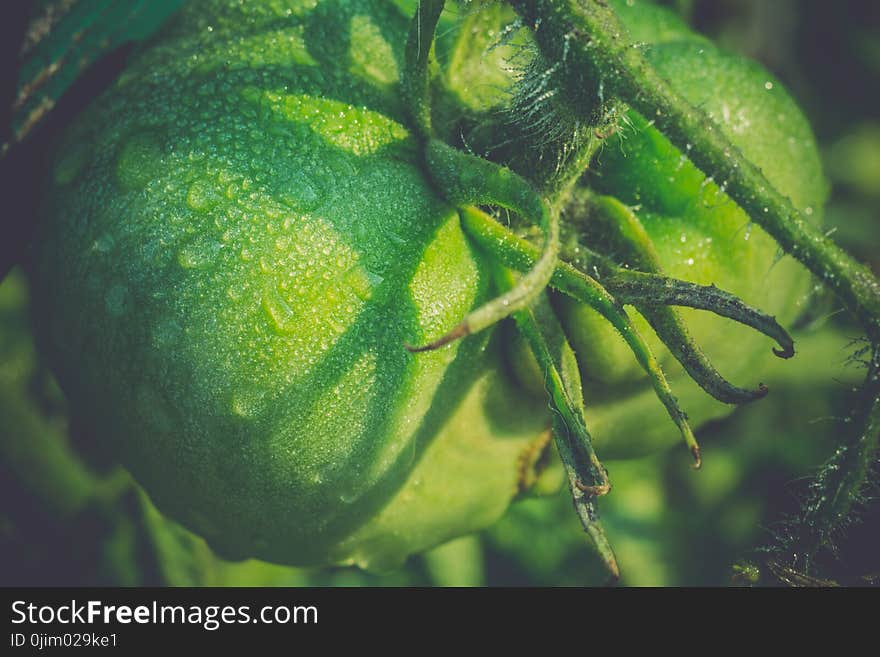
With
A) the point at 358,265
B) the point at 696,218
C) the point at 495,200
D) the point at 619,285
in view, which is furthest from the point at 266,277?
the point at 696,218

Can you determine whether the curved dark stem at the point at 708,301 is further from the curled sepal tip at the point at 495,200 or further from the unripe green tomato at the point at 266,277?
the unripe green tomato at the point at 266,277

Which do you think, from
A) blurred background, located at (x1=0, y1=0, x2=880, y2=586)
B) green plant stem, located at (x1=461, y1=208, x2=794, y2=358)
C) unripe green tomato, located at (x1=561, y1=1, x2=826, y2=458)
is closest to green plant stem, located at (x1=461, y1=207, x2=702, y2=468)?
green plant stem, located at (x1=461, y1=208, x2=794, y2=358)

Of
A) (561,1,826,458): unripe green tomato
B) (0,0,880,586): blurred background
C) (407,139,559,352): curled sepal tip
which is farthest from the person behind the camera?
(0,0,880,586): blurred background

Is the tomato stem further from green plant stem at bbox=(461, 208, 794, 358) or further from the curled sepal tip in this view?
the curled sepal tip

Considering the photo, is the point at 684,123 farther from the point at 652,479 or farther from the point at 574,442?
the point at 652,479

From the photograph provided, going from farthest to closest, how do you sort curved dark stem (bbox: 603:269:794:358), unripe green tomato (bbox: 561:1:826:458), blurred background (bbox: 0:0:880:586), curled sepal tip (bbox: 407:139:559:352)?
blurred background (bbox: 0:0:880:586) < unripe green tomato (bbox: 561:1:826:458) < curved dark stem (bbox: 603:269:794:358) < curled sepal tip (bbox: 407:139:559:352)

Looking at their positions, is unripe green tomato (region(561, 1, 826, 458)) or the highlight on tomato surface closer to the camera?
the highlight on tomato surface

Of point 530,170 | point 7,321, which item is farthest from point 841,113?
point 7,321
